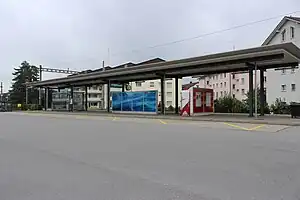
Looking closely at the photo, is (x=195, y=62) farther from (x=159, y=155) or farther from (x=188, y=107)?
(x=159, y=155)

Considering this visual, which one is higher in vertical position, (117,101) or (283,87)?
(283,87)

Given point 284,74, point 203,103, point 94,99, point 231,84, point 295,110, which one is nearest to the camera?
point 295,110

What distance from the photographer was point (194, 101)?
1154 inches

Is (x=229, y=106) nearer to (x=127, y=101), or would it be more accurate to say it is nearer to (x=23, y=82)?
(x=127, y=101)

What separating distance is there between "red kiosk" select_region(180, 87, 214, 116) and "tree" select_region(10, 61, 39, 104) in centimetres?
6379

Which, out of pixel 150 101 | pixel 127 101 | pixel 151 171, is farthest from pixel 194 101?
pixel 151 171

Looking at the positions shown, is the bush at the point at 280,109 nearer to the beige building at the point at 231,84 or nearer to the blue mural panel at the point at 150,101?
the blue mural panel at the point at 150,101

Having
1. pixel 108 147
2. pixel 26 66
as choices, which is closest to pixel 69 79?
pixel 108 147

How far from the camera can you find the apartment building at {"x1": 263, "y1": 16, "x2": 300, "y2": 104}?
43531 mm

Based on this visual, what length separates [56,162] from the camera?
7.97 meters

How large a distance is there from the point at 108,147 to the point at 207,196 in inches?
225

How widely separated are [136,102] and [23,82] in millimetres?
66995

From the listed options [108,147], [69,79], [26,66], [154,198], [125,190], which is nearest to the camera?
[154,198]

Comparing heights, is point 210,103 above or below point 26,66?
below
